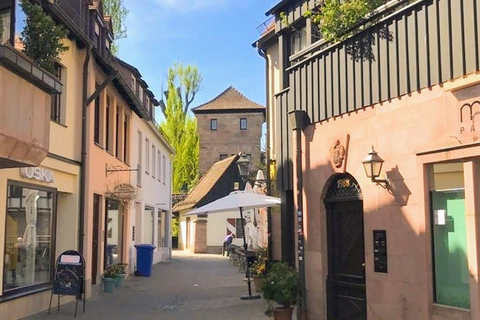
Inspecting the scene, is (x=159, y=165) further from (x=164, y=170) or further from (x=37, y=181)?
(x=37, y=181)

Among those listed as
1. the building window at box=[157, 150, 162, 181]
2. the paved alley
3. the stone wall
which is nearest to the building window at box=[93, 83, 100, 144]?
the paved alley

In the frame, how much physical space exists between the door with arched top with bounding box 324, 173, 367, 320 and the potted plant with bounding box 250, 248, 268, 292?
479 cm

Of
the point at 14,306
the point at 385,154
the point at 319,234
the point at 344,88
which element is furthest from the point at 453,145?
the point at 14,306

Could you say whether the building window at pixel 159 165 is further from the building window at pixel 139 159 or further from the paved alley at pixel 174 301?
the paved alley at pixel 174 301

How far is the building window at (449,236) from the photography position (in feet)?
23.6

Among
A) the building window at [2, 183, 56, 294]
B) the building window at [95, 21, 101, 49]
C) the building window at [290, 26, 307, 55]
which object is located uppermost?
the building window at [95, 21, 101, 49]

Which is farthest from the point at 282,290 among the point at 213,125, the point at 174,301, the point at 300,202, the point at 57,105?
the point at 213,125

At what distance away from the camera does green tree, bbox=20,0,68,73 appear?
9625mm

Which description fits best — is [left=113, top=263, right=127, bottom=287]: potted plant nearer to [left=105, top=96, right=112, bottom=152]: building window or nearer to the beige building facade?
the beige building facade

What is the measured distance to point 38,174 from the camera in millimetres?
11930

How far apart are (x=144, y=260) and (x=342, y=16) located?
13.7 m

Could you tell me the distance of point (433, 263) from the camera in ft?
24.8

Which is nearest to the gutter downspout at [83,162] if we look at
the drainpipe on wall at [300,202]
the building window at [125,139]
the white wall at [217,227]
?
the building window at [125,139]

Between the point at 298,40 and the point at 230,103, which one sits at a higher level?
the point at 230,103
